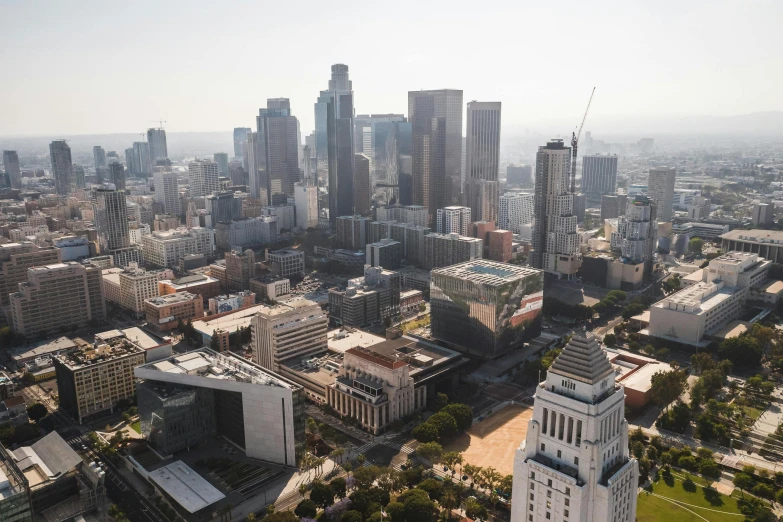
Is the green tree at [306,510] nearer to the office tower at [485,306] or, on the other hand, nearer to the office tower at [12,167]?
the office tower at [485,306]

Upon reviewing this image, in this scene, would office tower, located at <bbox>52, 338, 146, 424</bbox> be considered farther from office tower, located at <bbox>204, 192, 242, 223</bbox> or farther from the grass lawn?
office tower, located at <bbox>204, 192, 242, 223</bbox>

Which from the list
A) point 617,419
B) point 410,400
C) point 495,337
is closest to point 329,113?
point 495,337

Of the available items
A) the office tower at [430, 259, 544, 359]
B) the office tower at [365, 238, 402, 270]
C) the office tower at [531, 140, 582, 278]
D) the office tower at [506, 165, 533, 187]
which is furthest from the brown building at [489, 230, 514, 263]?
the office tower at [506, 165, 533, 187]

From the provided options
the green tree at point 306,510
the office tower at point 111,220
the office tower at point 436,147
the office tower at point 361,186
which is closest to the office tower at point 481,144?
the office tower at point 436,147

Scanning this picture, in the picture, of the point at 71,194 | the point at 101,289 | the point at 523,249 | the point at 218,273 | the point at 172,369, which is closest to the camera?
the point at 172,369

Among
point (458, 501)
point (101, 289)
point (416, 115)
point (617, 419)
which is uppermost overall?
point (416, 115)

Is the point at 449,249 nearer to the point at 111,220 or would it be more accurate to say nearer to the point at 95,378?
the point at 95,378

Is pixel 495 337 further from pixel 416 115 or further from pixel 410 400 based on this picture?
pixel 416 115
